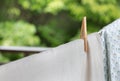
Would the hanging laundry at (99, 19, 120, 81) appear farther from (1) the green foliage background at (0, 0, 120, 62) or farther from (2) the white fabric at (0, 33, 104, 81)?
(1) the green foliage background at (0, 0, 120, 62)

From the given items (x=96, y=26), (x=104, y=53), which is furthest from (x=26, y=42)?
(x=104, y=53)

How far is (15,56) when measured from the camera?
3809 millimetres

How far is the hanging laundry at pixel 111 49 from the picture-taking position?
3.56 ft

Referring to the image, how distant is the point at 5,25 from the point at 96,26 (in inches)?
41.1

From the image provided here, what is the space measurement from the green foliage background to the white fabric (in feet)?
8.00

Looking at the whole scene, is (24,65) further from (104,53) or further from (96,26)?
(96,26)

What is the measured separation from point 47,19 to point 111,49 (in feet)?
10.7

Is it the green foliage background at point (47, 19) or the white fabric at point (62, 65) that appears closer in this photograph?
the white fabric at point (62, 65)

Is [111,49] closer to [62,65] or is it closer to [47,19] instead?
[62,65]

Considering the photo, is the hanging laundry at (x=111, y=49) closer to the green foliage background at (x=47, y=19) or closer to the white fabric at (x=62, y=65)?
the white fabric at (x=62, y=65)

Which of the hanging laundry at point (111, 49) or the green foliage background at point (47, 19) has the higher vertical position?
the green foliage background at point (47, 19)

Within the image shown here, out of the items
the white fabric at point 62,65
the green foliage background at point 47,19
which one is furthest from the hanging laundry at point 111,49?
the green foliage background at point 47,19

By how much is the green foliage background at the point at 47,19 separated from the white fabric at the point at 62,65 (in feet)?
8.00

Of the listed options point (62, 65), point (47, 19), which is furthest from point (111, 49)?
point (47, 19)
